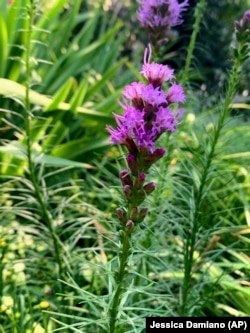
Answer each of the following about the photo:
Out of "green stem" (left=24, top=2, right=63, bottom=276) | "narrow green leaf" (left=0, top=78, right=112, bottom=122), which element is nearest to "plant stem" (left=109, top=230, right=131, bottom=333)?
"green stem" (left=24, top=2, right=63, bottom=276)

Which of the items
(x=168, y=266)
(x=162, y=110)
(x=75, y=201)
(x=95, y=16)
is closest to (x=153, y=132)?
(x=162, y=110)

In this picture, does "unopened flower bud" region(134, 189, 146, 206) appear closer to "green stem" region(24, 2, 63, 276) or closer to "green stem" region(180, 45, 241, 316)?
"green stem" region(180, 45, 241, 316)

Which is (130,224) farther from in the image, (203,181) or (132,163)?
(203,181)

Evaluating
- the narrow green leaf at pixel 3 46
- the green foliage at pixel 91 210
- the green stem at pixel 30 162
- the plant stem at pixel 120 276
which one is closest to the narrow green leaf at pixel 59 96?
the green foliage at pixel 91 210

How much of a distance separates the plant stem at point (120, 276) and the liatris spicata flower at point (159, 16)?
41.6 inches

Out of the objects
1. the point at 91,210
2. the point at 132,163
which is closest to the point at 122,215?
the point at 132,163

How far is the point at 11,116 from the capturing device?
134 inches

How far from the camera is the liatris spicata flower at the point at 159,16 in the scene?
7.54 ft

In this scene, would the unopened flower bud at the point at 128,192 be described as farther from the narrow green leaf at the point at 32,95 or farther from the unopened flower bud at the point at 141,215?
the narrow green leaf at the point at 32,95

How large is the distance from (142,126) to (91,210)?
1.53 m

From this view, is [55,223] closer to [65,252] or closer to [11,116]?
[65,252]

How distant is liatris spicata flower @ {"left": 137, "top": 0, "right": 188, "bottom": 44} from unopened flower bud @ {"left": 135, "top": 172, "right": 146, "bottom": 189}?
1.00 metres

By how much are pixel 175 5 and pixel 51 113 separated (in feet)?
4.56

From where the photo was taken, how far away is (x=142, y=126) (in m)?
1.40
